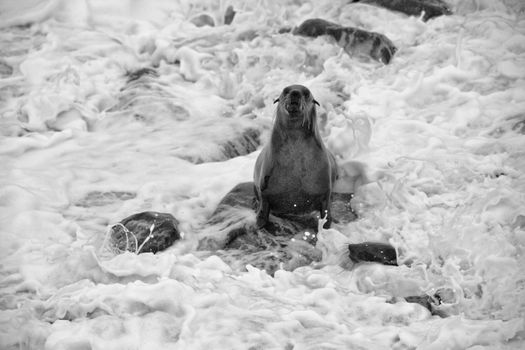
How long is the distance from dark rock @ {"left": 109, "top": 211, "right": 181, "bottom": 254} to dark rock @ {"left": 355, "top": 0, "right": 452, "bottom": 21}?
240 inches

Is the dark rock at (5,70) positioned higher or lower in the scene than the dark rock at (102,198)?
lower

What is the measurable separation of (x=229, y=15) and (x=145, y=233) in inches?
258

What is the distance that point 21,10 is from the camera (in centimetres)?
1149

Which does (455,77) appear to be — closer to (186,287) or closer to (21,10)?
(186,287)

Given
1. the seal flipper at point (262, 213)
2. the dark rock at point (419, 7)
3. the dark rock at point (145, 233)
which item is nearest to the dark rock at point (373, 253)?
the seal flipper at point (262, 213)

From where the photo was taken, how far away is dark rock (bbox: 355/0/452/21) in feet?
36.5

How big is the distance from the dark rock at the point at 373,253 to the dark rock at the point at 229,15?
6769 mm

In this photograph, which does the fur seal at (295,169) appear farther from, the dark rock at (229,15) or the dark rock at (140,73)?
the dark rock at (229,15)

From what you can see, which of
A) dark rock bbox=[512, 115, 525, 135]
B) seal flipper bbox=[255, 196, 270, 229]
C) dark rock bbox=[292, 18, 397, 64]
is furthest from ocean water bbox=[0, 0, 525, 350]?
seal flipper bbox=[255, 196, 270, 229]

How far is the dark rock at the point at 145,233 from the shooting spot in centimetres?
601

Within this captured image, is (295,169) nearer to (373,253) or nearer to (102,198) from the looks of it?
(373,253)

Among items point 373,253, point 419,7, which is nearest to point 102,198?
point 373,253

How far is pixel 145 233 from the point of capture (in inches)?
241

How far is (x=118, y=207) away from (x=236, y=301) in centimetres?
229
